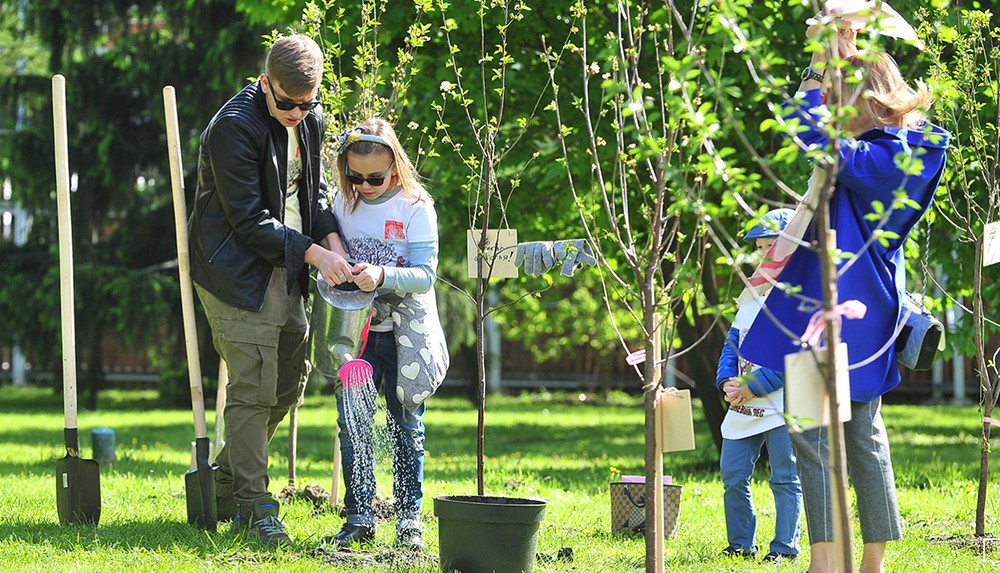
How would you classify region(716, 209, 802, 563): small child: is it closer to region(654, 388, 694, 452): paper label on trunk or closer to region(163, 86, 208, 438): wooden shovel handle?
region(654, 388, 694, 452): paper label on trunk

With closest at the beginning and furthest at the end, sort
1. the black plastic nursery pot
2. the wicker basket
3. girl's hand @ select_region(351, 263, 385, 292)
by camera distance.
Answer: the black plastic nursery pot < girl's hand @ select_region(351, 263, 385, 292) < the wicker basket

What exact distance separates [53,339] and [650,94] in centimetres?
938

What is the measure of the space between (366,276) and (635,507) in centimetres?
163

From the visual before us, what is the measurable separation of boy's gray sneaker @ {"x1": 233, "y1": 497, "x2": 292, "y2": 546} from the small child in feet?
5.45

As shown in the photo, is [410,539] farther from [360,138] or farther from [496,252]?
[360,138]

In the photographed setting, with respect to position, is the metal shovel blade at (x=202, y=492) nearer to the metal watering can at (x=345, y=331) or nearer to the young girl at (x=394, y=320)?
the young girl at (x=394, y=320)

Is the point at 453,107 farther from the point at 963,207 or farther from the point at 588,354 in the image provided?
the point at 588,354

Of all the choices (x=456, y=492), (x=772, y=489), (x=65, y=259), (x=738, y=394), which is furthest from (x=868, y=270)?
(x=456, y=492)

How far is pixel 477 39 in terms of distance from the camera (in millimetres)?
8008

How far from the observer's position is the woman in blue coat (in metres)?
3.06

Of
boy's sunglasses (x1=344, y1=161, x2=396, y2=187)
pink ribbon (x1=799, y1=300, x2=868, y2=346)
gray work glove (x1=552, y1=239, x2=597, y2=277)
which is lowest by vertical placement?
pink ribbon (x1=799, y1=300, x2=868, y2=346)

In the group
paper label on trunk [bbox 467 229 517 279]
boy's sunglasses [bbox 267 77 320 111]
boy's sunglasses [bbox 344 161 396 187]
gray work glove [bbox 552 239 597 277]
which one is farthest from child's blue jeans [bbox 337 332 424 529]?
boy's sunglasses [bbox 267 77 320 111]

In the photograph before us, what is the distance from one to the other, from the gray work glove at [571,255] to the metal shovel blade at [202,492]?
1467 millimetres

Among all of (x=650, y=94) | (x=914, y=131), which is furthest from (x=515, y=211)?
(x=914, y=131)
